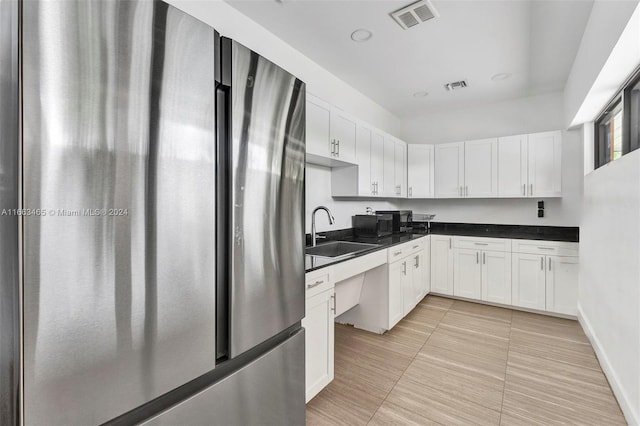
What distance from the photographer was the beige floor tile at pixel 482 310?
3369 mm

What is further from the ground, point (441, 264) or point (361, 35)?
point (361, 35)

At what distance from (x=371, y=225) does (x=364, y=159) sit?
2.45 ft

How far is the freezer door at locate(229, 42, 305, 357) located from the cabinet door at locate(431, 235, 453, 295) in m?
3.14

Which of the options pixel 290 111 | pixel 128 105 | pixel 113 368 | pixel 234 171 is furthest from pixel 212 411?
pixel 290 111

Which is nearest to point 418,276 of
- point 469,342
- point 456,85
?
point 469,342

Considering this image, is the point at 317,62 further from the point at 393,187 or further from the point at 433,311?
the point at 433,311

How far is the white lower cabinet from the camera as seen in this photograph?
1760mm

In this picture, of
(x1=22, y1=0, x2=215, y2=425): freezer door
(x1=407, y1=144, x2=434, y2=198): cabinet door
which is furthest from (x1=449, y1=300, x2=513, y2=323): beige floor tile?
(x1=22, y1=0, x2=215, y2=425): freezer door

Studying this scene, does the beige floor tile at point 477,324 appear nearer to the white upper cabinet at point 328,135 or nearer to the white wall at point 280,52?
the white upper cabinet at point 328,135

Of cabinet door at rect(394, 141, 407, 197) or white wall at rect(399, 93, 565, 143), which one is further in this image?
cabinet door at rect(394, 141, 407, 197)

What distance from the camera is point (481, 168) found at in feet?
12.9

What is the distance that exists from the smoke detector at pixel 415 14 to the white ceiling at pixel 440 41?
1.9 inches

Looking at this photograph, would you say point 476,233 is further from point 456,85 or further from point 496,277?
point 456,85

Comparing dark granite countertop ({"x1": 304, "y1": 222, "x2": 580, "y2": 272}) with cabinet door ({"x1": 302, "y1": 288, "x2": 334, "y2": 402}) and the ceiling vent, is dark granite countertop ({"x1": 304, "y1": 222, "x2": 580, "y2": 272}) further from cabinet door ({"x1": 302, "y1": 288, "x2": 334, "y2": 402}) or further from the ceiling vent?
the ceiling vent
